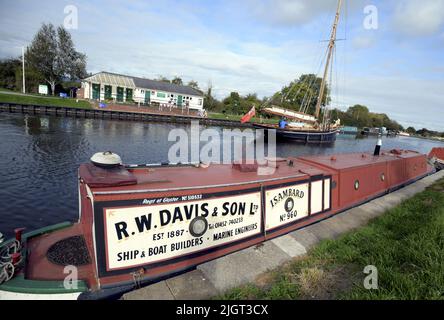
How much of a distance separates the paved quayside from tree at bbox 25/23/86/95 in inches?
2458

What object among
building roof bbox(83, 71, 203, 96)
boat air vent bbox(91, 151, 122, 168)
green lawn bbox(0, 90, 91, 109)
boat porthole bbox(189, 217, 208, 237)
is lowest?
boat porthole bbox(189, 217, 208, 237)

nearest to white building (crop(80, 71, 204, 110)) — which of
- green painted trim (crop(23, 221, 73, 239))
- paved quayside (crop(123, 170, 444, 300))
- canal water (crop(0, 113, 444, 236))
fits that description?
canal water (crop(0, 113, 444, 236))

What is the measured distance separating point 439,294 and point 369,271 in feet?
2.86

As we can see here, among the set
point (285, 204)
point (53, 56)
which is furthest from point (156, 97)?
point (285, 204)

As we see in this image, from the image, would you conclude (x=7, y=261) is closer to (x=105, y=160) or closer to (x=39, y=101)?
(x=105, y=160)

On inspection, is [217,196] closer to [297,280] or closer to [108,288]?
[297,280]

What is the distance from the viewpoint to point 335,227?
648cm

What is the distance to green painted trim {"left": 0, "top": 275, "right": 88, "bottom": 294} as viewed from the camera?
151 inches

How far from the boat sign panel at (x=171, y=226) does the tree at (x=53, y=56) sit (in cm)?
6203

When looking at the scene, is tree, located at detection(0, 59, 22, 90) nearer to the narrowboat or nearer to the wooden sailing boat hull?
the wooden sailing boat hull

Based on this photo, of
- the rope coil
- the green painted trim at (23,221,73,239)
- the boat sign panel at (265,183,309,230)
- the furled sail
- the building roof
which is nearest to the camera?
the rope coil

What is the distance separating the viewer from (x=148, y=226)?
4125mm

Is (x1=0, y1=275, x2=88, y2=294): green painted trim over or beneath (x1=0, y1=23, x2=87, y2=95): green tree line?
beneath

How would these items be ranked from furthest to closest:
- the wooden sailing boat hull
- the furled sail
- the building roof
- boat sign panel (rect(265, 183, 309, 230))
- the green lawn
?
the building roof → the furled sail → the wooden sailing boat hull → the green lawn → boat sign panel (rect(265, 183, 309, 230))
